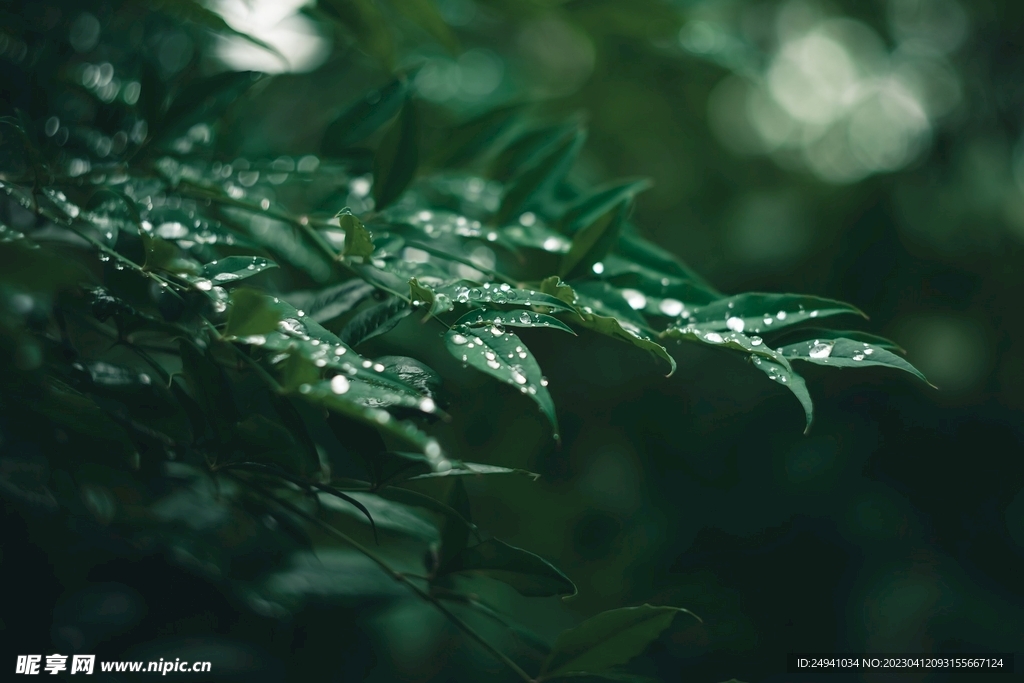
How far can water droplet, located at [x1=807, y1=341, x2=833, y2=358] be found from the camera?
427mm

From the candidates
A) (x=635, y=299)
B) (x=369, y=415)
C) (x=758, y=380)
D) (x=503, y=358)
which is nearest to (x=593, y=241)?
(x=635, y=299)

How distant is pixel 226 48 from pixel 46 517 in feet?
1.84

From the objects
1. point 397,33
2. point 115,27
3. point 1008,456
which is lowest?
point 1008,456

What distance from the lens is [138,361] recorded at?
650mm

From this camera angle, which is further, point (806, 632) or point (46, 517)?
point (806, 632)

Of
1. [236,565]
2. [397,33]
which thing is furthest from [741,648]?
[397,33]

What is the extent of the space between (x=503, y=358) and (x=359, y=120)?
0.34 metres

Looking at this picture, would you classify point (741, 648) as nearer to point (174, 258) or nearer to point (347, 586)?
point (347, 586)

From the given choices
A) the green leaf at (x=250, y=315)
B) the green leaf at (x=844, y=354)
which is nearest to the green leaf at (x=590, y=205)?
the green leaf at (x=844, y=354)

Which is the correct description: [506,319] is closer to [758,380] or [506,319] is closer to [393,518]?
[393,518]

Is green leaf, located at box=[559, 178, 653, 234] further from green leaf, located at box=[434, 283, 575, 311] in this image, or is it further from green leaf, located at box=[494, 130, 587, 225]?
green leaf, located at box=[434, 283, 575, 311]

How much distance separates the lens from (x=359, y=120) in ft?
1.95

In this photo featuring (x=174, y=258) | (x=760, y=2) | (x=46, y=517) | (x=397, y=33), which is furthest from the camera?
(x=760, y=2)

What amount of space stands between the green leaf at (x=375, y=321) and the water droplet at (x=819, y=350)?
0.27 metres
